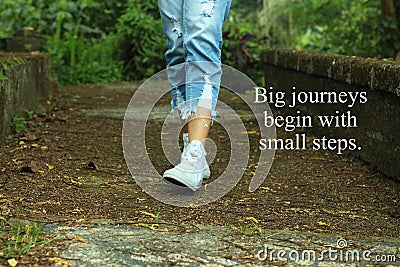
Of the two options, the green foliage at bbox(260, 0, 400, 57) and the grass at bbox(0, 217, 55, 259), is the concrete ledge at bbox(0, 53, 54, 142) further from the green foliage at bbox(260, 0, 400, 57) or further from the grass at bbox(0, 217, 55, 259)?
the green foliage at bbox(260, 0, 400, 57)

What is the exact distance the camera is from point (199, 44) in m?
2.72

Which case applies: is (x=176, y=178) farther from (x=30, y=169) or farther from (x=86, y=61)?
(x=86, y=61)

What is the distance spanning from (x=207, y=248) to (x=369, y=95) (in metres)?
1.58

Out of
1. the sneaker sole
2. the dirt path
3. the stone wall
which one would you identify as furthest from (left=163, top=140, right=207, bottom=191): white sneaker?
the stone wall

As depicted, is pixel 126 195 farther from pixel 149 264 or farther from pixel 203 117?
pixel 149 264

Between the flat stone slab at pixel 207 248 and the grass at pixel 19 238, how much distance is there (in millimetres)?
68

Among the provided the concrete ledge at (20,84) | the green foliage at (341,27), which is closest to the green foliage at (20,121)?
the concrete ledge at (20,84)

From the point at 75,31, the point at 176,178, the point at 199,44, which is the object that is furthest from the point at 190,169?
the point at 75,31

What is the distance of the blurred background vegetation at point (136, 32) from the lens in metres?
7.17

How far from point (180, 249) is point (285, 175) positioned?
126cm

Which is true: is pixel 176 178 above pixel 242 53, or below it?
below

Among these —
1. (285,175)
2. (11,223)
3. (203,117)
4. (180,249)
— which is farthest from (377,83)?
(11,223)

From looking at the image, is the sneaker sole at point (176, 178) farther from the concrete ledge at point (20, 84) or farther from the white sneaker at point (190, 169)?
the concrete ledge at point (20, 84)

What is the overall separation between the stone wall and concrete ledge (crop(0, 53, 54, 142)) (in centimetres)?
169
